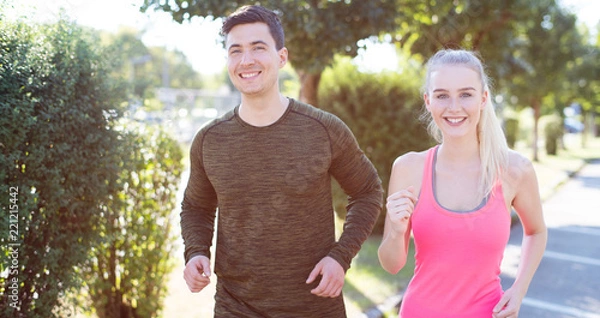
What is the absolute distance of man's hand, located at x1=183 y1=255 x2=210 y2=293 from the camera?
8.29 feet

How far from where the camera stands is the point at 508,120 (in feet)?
89.4

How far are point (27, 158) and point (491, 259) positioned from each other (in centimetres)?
229

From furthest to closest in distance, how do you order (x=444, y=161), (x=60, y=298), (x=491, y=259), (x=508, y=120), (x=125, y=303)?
(x=508, y=120) < (x=125, y=303) < (x=60, y=298) < (x=444, y=161) < (x=491, y=259)

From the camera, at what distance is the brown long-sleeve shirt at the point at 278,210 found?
252 centimetres

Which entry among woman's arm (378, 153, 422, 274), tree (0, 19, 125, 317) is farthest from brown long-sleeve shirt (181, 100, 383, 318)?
tree (0, 19, 125, 317)

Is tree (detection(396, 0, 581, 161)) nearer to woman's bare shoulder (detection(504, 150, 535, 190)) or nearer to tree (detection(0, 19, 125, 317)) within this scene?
woman's bare shoulder (detection(504, 150, 535, 190))

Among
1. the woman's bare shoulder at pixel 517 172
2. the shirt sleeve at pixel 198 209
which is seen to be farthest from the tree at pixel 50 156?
the woman's bare shoulder at pixel 517 172

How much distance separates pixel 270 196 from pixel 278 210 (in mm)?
71

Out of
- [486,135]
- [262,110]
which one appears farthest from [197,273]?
[486,135]

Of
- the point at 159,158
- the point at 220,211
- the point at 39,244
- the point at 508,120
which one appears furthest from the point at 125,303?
the point at 508,120

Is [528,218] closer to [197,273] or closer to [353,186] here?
[353,186]

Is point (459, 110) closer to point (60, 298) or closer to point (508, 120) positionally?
point (60, 298)

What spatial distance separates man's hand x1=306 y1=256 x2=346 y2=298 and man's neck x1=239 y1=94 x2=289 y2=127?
676mm

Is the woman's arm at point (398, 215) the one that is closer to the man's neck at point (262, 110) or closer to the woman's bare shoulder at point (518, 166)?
the woman's bare shoulder at point (518, 166)
